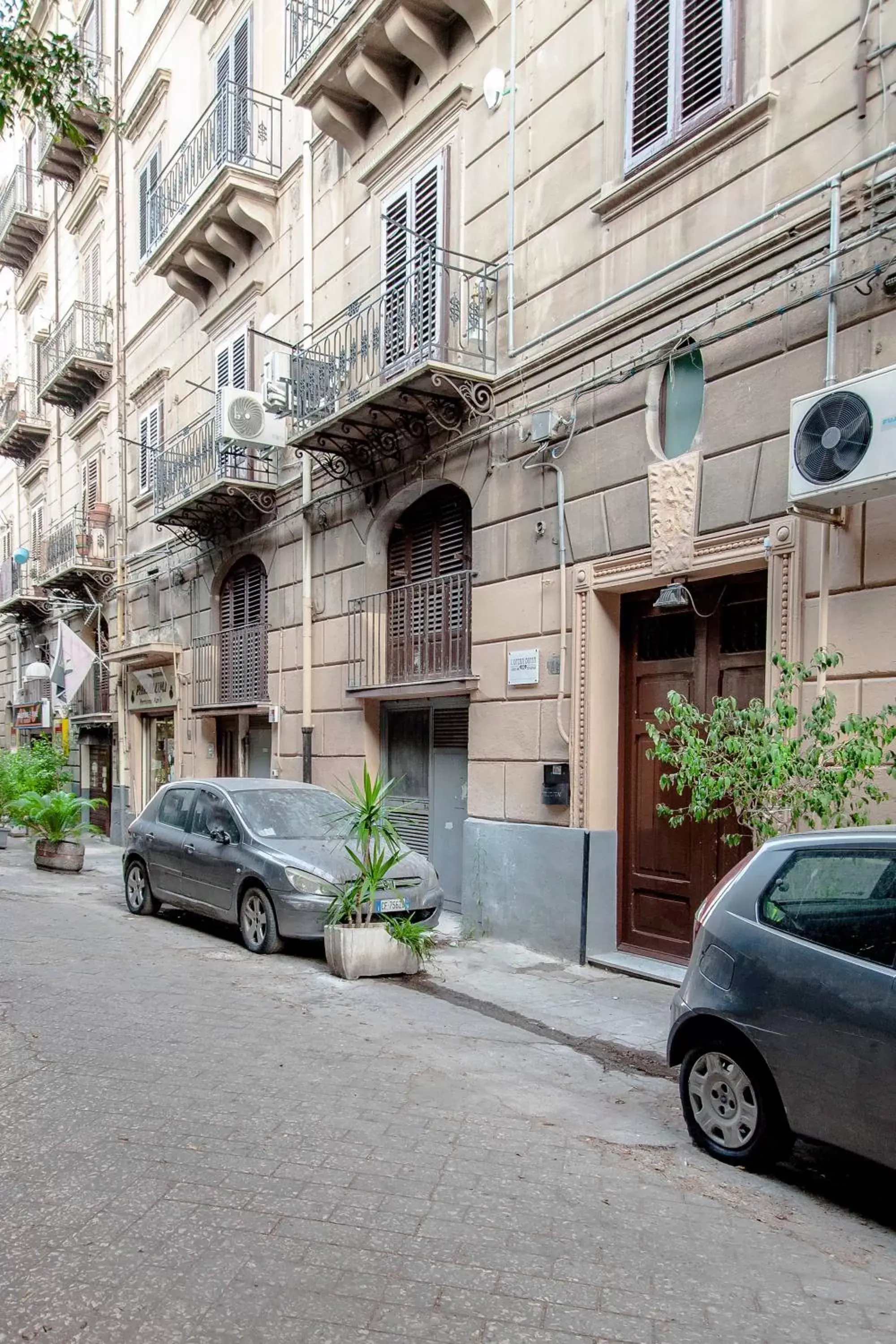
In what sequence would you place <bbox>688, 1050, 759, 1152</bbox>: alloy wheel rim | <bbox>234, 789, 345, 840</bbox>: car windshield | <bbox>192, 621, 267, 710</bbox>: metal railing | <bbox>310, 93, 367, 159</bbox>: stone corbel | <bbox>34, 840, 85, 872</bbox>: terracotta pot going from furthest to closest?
<bbox>34, 840, 85, 872</bbox>: terracotta pot → <bbox>192, 621, 267, 710</bbox>: metal railing → <bbox>310, 93, 367, 159</bbox>: stone corbel → <bbox>234, 789, 345, 840</bbox>: car windshield → <bbox>688, 1050, 759, 1152</bbox>: alloy wheel rim

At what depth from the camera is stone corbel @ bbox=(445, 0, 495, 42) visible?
1073cm

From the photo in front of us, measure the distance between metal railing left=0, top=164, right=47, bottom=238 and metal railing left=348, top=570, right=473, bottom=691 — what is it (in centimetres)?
2060

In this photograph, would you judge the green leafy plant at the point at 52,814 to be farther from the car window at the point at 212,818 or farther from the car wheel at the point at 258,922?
the car wheel at the point at 258,922

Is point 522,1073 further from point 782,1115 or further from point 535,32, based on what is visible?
point 535,32

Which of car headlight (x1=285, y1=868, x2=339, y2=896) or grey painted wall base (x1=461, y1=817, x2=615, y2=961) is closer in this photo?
car headlight (x1=285, y1=868, x2=339, y2=896)

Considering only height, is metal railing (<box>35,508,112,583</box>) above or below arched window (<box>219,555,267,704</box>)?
above

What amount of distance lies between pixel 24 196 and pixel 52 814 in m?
20.0

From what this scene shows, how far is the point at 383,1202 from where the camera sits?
158 inches

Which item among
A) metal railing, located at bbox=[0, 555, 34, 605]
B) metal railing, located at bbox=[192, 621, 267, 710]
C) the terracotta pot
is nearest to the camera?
metal railing, located at bbox=[192, 621, 267, 710]

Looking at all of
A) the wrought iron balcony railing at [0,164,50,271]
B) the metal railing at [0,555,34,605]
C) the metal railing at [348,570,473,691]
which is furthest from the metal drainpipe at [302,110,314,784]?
the wrought iron balcony railing at [0,164,50,271]

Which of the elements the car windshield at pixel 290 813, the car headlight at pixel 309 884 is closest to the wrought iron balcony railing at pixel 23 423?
the car windshield at pixel 290 813

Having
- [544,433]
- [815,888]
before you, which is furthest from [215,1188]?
[544,433]

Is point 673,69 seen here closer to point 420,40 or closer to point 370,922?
point 420,40

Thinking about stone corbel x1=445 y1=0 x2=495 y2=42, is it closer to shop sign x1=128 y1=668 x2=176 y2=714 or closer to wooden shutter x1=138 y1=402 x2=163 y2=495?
wooden shutter x1=138 y1=402 x2=163 y2=495
